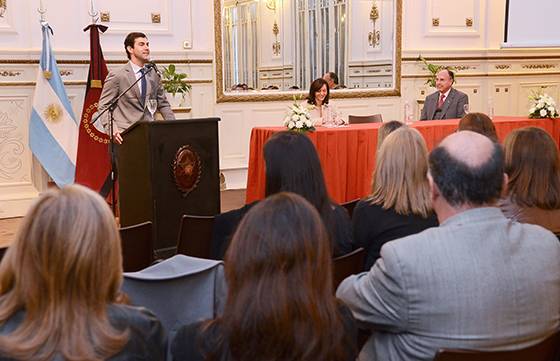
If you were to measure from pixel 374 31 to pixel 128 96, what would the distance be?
14.2ft

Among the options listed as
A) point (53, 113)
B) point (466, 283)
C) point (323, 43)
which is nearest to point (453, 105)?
point (323, 43)

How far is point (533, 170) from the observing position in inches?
112

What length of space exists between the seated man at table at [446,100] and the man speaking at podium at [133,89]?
3226mm

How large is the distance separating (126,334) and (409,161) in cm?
156

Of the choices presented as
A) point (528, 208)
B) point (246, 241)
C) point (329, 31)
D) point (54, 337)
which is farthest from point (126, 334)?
point (329, 31)

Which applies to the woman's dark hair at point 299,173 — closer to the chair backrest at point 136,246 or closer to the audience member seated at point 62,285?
the chair backrest at point 136,246

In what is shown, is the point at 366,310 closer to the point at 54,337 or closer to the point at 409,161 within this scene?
the point at 54,337

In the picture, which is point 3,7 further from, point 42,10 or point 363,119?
point 363,119

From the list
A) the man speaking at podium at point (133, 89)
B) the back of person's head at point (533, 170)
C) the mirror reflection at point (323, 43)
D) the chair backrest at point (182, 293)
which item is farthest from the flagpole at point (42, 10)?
the chair backrest at point (182, 293)

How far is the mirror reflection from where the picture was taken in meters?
8.30

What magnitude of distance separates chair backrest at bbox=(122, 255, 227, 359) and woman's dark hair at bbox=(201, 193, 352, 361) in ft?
1.16

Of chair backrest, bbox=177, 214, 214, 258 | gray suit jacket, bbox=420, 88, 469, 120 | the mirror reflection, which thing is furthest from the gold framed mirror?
chair backrest, bbox=177, 214, 214, 258

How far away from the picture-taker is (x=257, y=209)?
1.50 meters

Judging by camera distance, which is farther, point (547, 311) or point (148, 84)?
point (148, 84)
